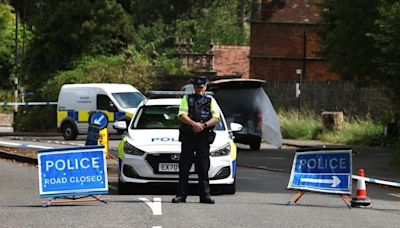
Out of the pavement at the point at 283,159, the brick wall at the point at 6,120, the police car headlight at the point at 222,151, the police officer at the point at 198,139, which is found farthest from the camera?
the brick wall at the point at 6,120

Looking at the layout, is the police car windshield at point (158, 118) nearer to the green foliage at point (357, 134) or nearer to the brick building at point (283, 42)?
the green foliage at point (357, 134)

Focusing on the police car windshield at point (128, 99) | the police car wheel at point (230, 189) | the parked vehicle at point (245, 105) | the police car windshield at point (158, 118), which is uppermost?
Result: the police car windshield at point (158, 118)

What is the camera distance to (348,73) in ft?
98.8

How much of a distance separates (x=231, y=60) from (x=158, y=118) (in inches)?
1906

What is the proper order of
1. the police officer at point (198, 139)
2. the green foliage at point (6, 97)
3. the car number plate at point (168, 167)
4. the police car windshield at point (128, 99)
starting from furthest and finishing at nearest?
the green foliage at point (6, 97)
the police car windshield at point (128, 99)
the car number plate at point (168, 167)
the police officer at point (198, 139)

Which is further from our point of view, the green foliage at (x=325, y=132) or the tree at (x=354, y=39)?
the green foliage at (x=325, y=132)

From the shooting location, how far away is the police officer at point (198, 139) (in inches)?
532

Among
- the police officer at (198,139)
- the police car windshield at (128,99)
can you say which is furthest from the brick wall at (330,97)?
the police officer at (198,139)

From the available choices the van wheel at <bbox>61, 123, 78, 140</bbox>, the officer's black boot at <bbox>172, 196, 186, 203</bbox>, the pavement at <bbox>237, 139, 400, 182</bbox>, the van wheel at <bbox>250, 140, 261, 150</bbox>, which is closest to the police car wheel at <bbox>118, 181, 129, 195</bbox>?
the officer's black boot at <bbox>172, 196, 186, 203</bbox>

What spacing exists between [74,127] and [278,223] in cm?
2456

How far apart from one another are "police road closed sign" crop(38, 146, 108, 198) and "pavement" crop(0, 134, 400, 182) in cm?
627

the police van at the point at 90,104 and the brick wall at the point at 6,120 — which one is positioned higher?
the police van at the point at 90,104

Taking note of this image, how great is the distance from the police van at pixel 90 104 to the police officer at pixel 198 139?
20313 millimetres

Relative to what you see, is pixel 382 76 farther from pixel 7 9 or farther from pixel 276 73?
pixel 7 9
